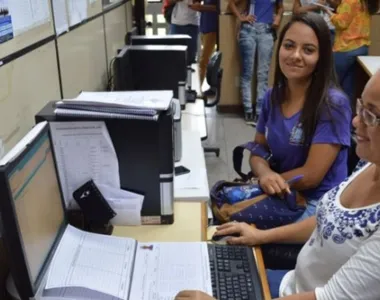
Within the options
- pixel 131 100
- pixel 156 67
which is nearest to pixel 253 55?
pixel 156 67

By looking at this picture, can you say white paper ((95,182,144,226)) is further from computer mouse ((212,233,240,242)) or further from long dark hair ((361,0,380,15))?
long dark hair ((361,0,380,15))

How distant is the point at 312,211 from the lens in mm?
1704

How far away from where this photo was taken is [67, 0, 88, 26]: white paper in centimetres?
180

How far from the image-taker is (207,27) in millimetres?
4715

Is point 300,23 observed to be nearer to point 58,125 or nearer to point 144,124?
point 144,124

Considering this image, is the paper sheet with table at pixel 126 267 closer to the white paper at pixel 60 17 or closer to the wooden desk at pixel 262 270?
the wooden desk at pixel 262 270

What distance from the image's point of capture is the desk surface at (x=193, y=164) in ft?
5.17

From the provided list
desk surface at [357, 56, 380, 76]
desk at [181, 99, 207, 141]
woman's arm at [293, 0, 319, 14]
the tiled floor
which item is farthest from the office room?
woman's arm at [293, 0, 319, 14]

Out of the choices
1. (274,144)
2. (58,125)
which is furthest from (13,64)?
(274,144)

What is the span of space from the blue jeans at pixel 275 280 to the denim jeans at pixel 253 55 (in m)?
2.94

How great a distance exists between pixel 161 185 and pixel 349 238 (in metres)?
0.54

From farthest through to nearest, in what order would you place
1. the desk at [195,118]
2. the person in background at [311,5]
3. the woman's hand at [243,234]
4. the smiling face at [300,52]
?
the person in background at [311,5]
the desk at [195,118]
the smiling face at [300,52]
the woman's hand at [243,234]

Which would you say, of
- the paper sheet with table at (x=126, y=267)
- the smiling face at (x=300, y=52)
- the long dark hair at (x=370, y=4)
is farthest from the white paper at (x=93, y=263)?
the long dark hair at (x=370, y=4)

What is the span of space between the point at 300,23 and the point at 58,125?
99 centimetres
